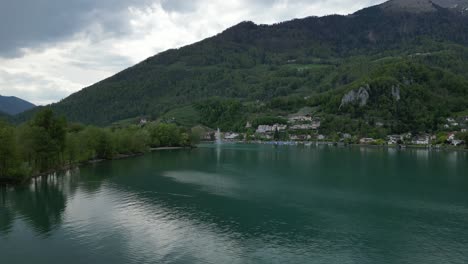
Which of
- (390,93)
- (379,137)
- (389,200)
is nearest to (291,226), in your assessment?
(389,200)

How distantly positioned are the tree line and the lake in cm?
331

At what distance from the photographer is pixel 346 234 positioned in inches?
1249

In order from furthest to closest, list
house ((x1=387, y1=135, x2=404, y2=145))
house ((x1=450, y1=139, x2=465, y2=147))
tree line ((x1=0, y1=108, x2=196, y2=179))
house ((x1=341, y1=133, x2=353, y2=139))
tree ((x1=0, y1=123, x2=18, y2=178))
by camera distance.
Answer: house ((x1=341, y1=133, x2=353, y2=139)), house ((x1=387, y1=135, x2=404, y2=145)), house ((x1=450, y1=139, x2=465, y2=147)), tree line ((x1=0, y1=108, x2=196, y2=179)), tree ((x1=0, y1=123, x2=18, y2=178))

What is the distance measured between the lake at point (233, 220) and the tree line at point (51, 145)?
10.9ft

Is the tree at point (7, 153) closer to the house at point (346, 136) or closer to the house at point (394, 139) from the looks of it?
the house at point (394, 139)

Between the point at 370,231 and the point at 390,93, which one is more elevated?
the point at 390,93

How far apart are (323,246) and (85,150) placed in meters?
63.6

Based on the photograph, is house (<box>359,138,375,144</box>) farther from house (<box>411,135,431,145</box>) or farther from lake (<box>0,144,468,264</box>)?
lake (<box>0,144,468,264</box>)

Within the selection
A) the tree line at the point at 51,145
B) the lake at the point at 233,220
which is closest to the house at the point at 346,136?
the tree line at the point at 51,145

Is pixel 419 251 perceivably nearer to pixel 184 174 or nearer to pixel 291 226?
pixel 291 226

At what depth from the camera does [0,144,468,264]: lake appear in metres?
26.9

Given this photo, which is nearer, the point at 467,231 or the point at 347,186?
the point at 467,231

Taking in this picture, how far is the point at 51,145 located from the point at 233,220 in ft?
117

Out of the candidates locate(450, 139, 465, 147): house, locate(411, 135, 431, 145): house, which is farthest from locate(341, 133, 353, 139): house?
locate(450, 139, 465, 147): house
